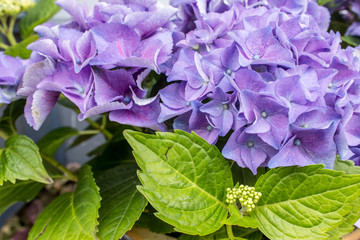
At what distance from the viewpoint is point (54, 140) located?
0.94 meters

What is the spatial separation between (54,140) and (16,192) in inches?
9.8

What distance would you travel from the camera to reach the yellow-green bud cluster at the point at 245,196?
0.47 metres

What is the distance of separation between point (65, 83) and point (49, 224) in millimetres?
225

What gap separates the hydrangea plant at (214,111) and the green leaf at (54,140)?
34 centimetres

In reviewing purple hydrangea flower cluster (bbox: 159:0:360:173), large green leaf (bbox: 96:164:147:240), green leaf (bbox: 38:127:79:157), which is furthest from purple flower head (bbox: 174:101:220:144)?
green leaf (bbox: 38:127:79:157)

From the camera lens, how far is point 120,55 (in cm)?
50

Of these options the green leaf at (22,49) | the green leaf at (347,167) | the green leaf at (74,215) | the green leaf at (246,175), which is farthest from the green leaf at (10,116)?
the green leaf at (347,167)

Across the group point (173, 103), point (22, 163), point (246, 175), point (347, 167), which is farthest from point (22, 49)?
point (347, 167)

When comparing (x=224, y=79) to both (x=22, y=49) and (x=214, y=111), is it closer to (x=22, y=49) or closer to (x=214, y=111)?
(x=214, y=111)

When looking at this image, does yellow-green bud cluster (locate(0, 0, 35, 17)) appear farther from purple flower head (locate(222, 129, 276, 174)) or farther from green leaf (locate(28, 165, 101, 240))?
purple flower head (locate(222, 129, 276, 174))

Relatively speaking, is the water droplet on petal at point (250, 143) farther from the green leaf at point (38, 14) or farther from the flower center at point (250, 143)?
the green leaf at point (38, 14)

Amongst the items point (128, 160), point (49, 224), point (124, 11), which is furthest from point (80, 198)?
point (124, 11)

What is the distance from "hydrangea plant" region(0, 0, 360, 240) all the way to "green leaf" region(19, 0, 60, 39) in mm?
366

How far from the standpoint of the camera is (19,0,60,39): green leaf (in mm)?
A: 914
